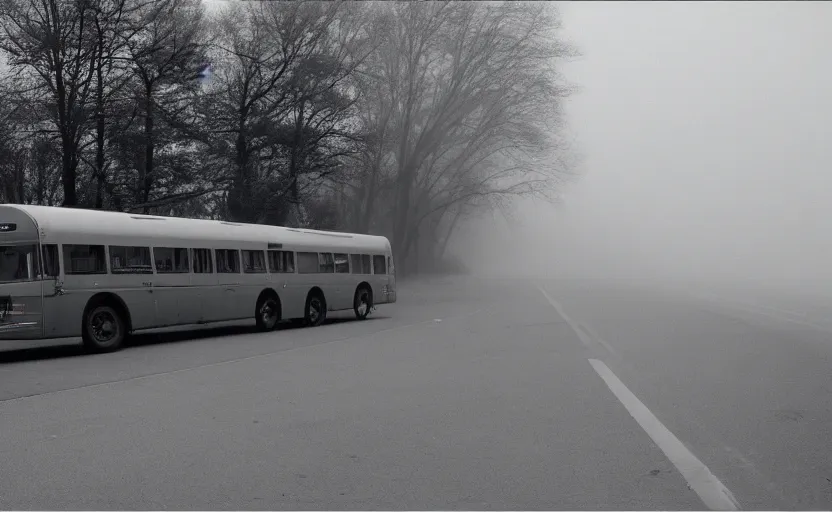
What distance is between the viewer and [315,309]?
21.8 meters

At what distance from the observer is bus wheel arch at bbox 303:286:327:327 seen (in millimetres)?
21391

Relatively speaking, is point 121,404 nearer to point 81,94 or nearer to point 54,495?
point 54,495

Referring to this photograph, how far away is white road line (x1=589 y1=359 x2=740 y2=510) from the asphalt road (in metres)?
0.03

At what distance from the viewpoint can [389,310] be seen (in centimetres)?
2808

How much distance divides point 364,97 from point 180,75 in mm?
8887

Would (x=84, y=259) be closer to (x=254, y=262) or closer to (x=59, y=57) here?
(x=254, y=262)

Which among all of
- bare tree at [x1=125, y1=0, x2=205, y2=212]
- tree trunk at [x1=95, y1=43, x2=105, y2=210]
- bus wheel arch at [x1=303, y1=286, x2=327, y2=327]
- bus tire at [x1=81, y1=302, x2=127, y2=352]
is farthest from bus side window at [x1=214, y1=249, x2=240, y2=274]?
bare tree at [x1=125, y1=0, x2=205, y2=212]

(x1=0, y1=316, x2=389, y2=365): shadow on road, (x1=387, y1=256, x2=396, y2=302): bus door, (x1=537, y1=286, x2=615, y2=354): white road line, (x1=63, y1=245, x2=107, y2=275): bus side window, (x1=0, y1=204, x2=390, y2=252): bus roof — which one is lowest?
(x1=537, y1=286, x2=615, y2=354): white road line

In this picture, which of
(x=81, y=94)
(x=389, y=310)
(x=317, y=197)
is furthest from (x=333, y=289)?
(x=317, y=197)

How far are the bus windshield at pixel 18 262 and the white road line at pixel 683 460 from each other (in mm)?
9064

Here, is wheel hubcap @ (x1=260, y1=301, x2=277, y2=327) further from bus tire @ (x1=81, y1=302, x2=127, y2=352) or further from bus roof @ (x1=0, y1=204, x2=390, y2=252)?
bus tire @ (x1=81, y1=302, x2=127, y2=352)

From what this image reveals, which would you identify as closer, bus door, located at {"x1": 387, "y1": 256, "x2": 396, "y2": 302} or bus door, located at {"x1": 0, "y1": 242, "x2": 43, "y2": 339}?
bus door, located at {"x1": 0, "y1": 242, "x2": 43, "y2": 339}

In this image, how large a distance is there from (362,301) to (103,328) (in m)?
9.51

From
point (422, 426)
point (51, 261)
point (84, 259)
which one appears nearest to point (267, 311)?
point (84, 259)
